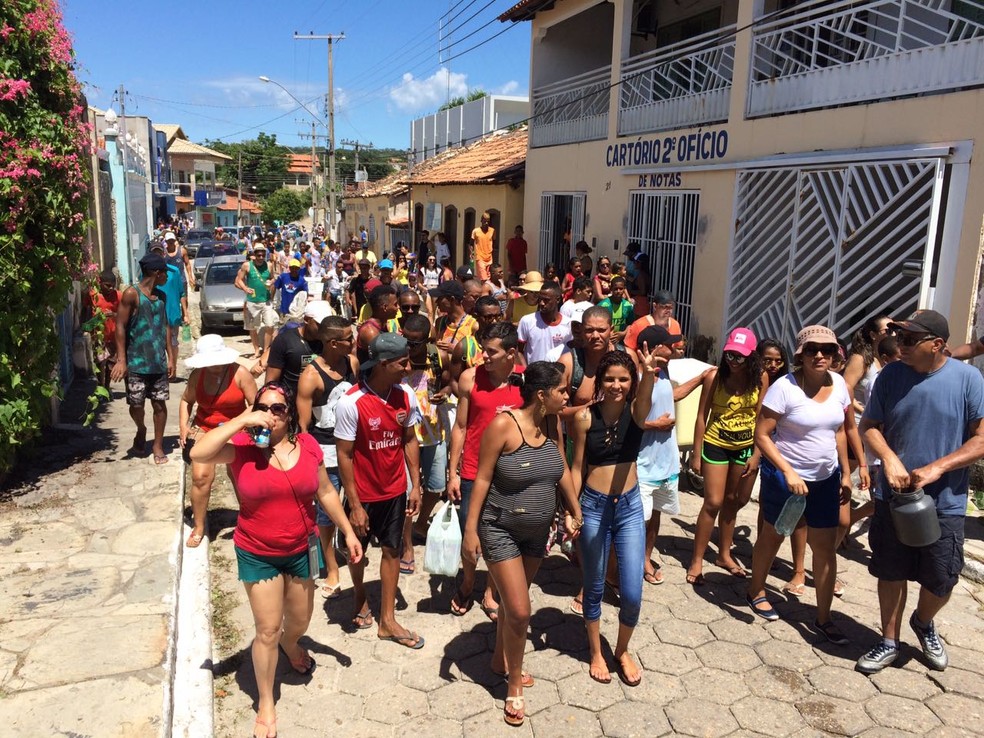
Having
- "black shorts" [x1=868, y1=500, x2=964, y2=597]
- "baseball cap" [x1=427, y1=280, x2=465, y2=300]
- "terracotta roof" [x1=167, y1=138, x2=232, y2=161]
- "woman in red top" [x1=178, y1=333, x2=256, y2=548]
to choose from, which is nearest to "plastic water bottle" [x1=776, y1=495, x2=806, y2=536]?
"black shorts" [x1=868, y1=500, x2=964, y2=597]

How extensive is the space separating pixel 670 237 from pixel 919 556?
7822 mm

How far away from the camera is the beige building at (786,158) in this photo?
268 inches

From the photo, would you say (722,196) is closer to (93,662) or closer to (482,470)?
(482,470)

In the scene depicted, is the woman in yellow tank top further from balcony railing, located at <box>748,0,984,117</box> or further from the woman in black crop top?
balcony railing, located at <box>748,0,984,117</box>

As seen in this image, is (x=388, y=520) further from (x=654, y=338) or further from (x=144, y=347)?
(x=144, y=347)

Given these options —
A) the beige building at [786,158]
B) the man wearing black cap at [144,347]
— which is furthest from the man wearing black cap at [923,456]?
the man wearing black cap at [144,347]

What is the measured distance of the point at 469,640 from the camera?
4.20 meters

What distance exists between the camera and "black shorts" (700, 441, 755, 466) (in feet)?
15.4

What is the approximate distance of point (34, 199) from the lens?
5305 millimetres

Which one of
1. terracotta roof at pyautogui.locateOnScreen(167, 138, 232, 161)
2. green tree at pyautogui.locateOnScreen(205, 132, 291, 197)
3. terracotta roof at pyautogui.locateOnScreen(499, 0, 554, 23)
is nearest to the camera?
terracotta roof at pyautogui.locateOnScreen(499, 0, 554, 23)

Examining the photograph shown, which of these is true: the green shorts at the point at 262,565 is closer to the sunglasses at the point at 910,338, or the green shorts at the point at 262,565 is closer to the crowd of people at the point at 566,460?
the crowd of people at the point at 566,460

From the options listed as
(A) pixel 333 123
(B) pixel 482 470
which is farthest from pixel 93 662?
(A) pixel 333 123

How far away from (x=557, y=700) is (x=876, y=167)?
20.7ft

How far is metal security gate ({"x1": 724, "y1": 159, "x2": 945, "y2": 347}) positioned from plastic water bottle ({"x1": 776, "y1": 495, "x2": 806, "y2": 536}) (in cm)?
387
